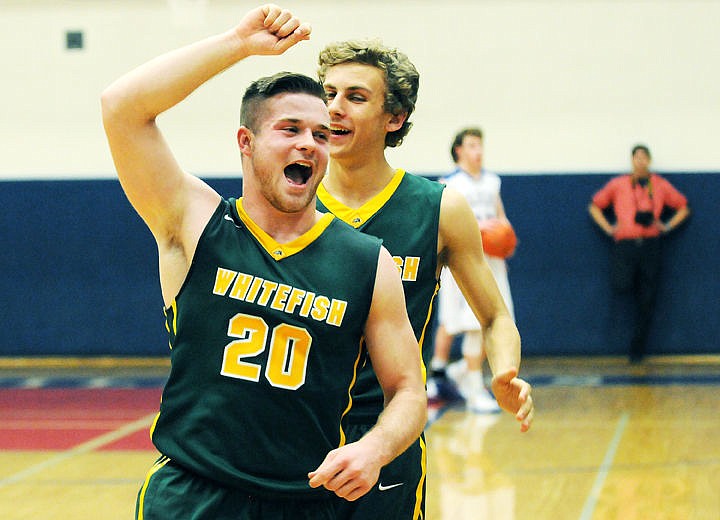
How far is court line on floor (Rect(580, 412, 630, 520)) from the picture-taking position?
5.73 m

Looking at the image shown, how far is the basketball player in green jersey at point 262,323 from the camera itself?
8.64ft

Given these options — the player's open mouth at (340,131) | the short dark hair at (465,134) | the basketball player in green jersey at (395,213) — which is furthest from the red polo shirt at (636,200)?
the player's open mouth at (340,131)

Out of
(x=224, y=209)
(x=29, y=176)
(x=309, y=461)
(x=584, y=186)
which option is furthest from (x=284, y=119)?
(x=29, y=176)

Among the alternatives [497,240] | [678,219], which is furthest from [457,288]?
[678,219]

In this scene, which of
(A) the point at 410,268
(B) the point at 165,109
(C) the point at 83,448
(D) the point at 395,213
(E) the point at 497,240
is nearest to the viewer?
(B) the point at 165,109

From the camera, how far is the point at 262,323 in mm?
2637

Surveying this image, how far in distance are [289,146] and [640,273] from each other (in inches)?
336

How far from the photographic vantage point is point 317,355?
2672mm

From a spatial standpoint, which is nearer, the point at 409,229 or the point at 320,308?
the point at 320,308

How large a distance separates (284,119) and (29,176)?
9490mm

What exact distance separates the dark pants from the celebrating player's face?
27.4 ft

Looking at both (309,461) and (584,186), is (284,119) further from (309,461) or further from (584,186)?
(584,186)

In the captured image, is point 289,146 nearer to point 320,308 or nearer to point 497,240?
point 320,308

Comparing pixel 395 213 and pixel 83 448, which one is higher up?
pixel 395 213
